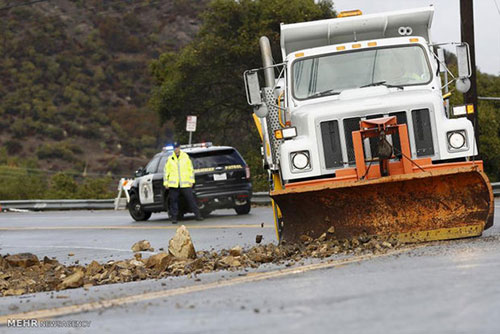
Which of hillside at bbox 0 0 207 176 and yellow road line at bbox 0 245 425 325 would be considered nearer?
yellow road line at bbox 0 245 425 325

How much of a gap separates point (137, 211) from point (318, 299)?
17494 mm

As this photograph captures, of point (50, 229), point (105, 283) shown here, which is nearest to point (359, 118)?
point (105, 283)

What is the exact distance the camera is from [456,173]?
1130cm

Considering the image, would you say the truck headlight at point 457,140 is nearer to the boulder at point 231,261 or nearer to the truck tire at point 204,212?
the boulder at point 231,261

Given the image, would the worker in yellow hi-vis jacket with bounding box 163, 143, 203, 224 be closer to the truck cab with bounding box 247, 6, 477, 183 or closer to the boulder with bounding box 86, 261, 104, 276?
the truck cab with bounding box 247, 6, 477, 183

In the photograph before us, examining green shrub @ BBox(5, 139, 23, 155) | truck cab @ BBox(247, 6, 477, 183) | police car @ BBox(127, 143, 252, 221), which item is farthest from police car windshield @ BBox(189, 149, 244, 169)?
green shrub @ BBox(5, 139, 23, 155)

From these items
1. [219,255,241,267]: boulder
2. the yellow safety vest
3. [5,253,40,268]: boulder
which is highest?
the yellow safety vest

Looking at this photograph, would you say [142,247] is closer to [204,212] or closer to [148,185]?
[204,212]

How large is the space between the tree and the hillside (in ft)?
81.0

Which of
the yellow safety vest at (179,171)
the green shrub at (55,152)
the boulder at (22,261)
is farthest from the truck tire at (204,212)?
the green shrub at (55,152)

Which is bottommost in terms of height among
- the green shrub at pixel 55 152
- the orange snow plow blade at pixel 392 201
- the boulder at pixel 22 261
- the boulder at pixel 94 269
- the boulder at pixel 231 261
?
the boulder at pixel 231 261

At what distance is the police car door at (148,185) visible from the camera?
2420 centimetres

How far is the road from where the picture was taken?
21.7 feet

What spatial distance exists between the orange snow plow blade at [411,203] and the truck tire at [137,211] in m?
13.3
